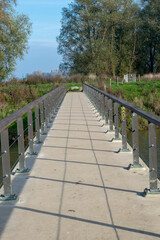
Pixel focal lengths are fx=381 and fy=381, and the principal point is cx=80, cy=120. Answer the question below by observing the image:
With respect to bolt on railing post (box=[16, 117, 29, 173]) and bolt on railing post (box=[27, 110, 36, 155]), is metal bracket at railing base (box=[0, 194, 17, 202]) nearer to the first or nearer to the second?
bolt on railing post (box=[16, 117, 29, 173])

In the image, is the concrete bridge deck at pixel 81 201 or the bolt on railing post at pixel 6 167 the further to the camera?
the bolt on railing post at pixel 6 167

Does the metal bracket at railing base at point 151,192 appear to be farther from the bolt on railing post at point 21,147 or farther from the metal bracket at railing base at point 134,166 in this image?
the bolt on railing post at point 21,147

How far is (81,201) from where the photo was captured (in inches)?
155

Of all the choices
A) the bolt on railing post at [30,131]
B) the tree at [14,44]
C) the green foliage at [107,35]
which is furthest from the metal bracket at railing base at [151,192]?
the green foliage at [107,35]

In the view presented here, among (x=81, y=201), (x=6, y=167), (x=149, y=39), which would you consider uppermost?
(x=149, y=39)

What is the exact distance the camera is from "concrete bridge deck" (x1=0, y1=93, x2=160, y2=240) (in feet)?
10.5

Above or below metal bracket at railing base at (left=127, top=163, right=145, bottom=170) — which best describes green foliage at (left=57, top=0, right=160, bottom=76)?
above

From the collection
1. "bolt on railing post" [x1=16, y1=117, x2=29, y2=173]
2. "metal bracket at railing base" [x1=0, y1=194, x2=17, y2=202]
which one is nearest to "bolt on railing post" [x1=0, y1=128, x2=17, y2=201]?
"metal bracket at railing base" [x1=0, y1=194, x2=17, y2=202]

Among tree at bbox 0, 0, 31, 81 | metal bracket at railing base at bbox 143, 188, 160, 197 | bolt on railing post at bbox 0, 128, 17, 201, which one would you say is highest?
tree at bbox 0, 0, 31, 81

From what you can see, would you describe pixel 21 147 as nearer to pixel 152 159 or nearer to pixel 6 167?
pixel 6 167

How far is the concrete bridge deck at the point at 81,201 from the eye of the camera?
10.5 ft

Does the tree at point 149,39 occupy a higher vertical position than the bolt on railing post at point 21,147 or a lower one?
higher

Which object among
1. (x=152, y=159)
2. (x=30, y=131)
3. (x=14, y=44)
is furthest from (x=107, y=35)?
(x=152, y=159)

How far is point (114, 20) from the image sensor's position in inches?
1758
